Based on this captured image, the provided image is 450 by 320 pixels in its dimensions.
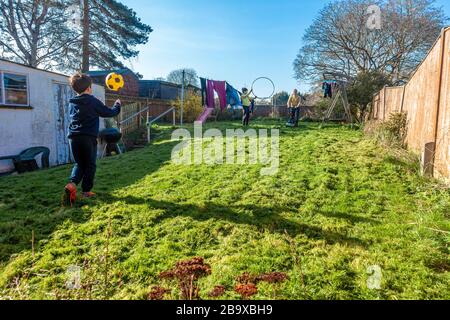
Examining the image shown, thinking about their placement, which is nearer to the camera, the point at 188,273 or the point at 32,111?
the point at 188,273

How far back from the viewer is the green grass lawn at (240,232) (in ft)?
Result: 8.26

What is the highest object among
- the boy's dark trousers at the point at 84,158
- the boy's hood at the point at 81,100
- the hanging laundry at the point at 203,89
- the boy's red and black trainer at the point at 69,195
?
the hanging laundry at the point at 203,89

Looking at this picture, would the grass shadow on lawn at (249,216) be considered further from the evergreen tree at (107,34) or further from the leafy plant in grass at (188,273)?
the evergreen tree at (107,34)

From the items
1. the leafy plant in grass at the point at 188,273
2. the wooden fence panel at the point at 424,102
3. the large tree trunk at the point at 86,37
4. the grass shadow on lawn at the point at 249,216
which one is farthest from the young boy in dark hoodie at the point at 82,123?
the large tree trunk at the point at 86,37

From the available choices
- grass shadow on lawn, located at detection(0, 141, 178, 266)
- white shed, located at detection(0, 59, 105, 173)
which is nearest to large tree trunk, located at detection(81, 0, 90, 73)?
white shed, located at detection(0, 59, 105, 173)

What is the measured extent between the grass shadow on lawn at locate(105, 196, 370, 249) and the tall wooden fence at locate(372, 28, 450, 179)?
7.44 ft

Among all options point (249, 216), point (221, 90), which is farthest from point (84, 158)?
point (221, 90)

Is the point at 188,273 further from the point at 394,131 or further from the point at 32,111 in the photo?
the point at 32,111

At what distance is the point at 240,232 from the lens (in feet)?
11.3

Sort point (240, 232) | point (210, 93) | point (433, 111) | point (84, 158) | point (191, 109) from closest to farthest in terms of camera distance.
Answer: point (240, 232), point (84, 158), point (433, 111), point (210, 93), point (191, 109)

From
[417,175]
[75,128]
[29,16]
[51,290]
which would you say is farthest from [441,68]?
[29,16]

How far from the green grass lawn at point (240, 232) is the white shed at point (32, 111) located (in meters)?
2.66

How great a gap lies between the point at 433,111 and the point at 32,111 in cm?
930

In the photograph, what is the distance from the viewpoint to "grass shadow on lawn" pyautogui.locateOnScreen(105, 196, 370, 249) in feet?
10.9
